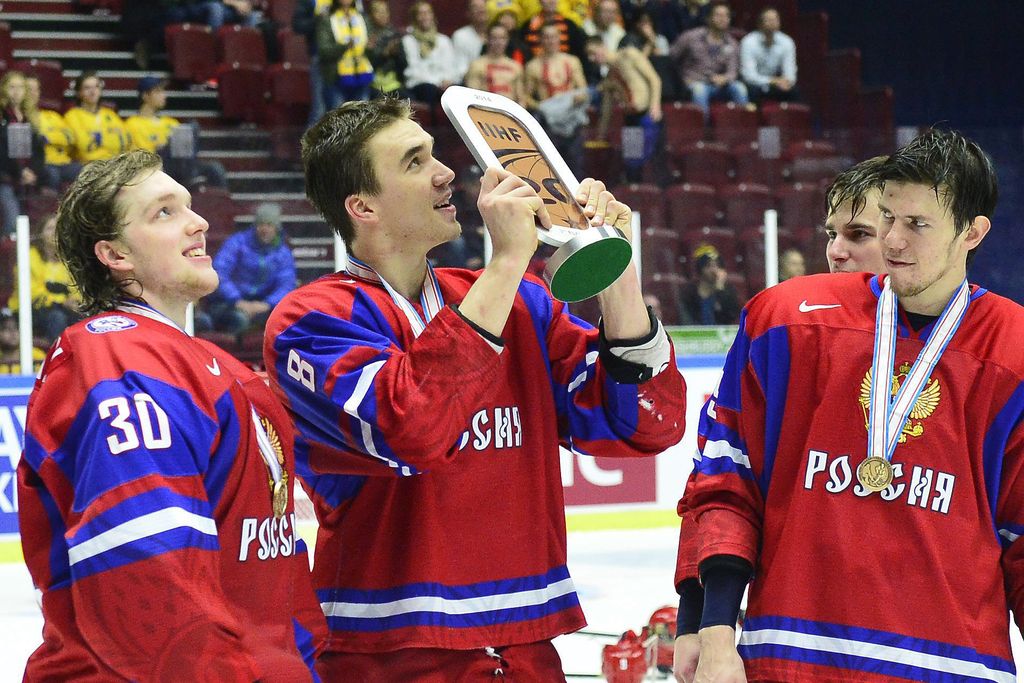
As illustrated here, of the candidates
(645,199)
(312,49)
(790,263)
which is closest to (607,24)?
(312,49)

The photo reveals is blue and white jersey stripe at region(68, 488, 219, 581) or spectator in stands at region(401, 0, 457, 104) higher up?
spectator in stands at region(401, 0, 457, 104)

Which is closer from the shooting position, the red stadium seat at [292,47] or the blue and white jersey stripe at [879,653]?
the blue and white jersey stripe at [879,653]

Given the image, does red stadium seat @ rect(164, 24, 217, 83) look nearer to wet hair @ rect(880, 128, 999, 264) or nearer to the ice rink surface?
the ice rink surface

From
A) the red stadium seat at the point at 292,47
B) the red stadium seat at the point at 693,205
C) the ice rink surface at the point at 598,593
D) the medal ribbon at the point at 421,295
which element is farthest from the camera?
the red stadium seat at the point at 292,47

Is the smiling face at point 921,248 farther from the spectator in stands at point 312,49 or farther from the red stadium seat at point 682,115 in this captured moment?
the red stadium seat at point 682,115

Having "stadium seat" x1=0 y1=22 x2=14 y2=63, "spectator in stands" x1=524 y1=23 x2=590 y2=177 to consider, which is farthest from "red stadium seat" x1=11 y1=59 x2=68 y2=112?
"spectator in stands" x1=524 y1=23 x2=590 y2=177

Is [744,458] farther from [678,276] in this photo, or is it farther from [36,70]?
[36,70]

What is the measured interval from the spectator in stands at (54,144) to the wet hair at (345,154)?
189 inches

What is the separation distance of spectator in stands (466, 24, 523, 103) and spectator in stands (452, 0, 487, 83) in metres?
0.16

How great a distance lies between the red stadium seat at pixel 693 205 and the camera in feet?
26.5

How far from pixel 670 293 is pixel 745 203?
770mm

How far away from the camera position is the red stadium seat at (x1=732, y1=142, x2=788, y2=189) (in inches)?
327

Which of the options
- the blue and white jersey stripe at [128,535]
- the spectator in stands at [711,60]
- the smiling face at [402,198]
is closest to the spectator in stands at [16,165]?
the smiling face at [402,198]

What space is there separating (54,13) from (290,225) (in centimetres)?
519
